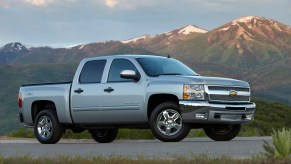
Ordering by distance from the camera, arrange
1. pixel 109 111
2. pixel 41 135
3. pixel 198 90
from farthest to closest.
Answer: pixel 41 135, pixel 109 111, pixel 198 90

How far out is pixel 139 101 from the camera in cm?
1459

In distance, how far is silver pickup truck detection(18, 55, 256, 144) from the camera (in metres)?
14.1

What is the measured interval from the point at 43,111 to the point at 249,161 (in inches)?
364

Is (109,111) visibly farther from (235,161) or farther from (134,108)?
Answer: (235,161)

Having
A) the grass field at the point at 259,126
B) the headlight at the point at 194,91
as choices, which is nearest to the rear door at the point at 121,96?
the headlight at the point at 194,91

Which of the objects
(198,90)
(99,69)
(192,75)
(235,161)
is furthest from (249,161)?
(99,69)

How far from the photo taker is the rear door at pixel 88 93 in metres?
15.4

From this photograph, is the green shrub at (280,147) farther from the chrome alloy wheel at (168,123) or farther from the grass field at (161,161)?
the chrome alloy wheel at (168,123)

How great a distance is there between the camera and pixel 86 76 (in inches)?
627

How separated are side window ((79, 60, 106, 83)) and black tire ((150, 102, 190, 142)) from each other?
1.99 metres

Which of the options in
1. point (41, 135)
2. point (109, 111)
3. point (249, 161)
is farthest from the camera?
point (41, 135)

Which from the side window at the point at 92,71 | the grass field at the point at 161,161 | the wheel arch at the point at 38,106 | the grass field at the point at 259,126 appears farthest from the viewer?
the grass field at the point at 259,126

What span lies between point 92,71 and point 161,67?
172cm

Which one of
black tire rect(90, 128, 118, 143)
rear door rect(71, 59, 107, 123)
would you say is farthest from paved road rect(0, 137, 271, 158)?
black tire rect(90, 128, 118, 143)
